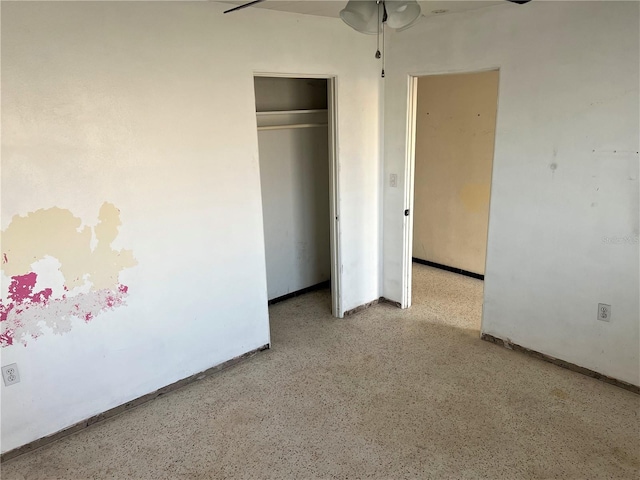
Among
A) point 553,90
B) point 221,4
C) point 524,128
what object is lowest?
point 524,128

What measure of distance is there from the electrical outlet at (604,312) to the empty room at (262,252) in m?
0.02

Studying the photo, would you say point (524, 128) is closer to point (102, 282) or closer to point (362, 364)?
point (362, 364)

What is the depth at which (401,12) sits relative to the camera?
1.72 meters

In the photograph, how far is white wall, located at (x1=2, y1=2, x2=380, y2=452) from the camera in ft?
7.16

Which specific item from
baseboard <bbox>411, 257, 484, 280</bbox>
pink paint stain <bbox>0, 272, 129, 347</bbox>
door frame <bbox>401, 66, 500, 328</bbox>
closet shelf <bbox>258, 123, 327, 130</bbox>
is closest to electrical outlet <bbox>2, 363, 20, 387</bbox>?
pink paint stain <bbox>0, 272, 129, 347</bbox>

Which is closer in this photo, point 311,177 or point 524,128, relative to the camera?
point 524,128

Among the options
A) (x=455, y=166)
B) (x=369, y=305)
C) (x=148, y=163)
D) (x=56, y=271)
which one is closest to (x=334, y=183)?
(x=369, y=305)

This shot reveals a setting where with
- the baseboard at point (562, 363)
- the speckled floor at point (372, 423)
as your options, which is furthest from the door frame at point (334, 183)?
the baseboard at point (562, 363)

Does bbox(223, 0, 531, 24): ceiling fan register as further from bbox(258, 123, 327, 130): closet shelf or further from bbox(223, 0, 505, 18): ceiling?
bbox(258, 123, 327, 130): closet shelf

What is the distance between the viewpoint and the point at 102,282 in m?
2.53

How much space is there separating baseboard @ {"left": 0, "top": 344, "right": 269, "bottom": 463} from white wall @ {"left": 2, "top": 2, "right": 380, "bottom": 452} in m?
0.04

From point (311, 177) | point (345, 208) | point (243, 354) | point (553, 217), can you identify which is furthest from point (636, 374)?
point (311, 177)

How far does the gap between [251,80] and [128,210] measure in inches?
44.5

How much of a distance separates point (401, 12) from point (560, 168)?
1.70 m
